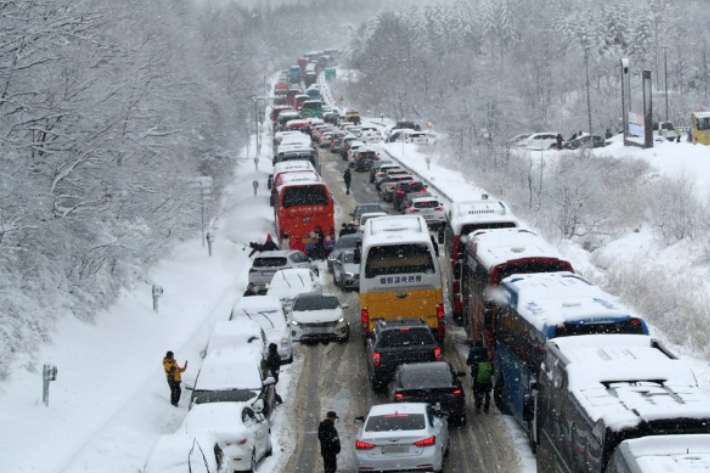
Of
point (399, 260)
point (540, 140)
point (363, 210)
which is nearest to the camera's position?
point (399, 260)

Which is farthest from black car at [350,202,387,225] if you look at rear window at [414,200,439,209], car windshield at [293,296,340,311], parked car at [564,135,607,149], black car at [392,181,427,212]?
parked car at [564,135,607,149]

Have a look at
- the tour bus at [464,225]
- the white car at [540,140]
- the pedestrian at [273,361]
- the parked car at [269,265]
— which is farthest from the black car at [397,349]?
the white car at [540,140]

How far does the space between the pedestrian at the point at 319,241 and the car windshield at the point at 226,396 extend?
18.3m

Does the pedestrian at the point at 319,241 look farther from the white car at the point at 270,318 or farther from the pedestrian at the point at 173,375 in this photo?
the pedestrian at the point at 173,375

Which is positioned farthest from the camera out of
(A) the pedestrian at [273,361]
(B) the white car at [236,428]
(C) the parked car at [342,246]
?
(C) the parked car at [342,246]

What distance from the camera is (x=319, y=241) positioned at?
36531 millimetres

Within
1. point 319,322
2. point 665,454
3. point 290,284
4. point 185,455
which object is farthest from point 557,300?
point 290,284

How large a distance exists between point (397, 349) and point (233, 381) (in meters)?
3.80

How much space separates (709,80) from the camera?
114m

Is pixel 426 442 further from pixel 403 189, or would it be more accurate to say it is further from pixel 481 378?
pixel 403 189

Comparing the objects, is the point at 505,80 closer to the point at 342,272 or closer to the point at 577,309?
the point at 342,272

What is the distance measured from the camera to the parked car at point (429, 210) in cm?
4228

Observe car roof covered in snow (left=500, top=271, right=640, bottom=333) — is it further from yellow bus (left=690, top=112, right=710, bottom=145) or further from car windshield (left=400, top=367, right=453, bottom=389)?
yellow bus (left=690, top=112, right=710, bottom=145)

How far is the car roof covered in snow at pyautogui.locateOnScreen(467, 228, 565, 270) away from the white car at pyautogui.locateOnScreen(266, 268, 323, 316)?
6492mm
